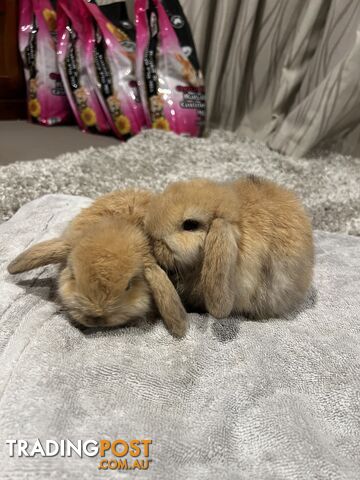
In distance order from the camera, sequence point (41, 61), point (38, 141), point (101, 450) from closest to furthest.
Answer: point (101, 450) → point (38, 141) → point (41, 61)

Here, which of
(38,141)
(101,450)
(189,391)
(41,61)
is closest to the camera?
(101,450)

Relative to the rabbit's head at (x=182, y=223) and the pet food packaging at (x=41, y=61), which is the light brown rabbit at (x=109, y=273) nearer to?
the rabbit's head at (x=182, y=223)

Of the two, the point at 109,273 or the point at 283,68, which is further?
the point at 283,68

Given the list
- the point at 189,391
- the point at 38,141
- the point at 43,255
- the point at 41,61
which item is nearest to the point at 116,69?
the point at 41,61

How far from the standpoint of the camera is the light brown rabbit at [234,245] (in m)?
0.63

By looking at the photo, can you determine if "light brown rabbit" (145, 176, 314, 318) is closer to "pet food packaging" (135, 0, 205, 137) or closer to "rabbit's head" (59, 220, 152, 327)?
"rabbit's head" (59, 220, 152, 327)

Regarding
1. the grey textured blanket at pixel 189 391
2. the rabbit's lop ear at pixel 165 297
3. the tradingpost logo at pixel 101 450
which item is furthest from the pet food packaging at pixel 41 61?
the tradingpost logo at pixel 101 450

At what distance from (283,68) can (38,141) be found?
3.41ft

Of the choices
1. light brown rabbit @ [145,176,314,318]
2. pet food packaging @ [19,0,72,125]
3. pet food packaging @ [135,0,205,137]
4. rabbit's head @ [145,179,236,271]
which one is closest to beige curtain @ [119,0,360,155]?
pet food packaging @ [135,0,205,137]

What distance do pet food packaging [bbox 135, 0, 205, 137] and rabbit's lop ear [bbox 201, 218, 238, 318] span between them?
1176mm

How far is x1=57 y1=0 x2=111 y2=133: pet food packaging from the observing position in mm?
1660

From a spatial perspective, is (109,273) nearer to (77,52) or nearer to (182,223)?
(182,223)

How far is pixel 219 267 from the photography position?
2.00ft

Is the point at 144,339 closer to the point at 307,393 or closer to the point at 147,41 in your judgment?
the point at 307,393
